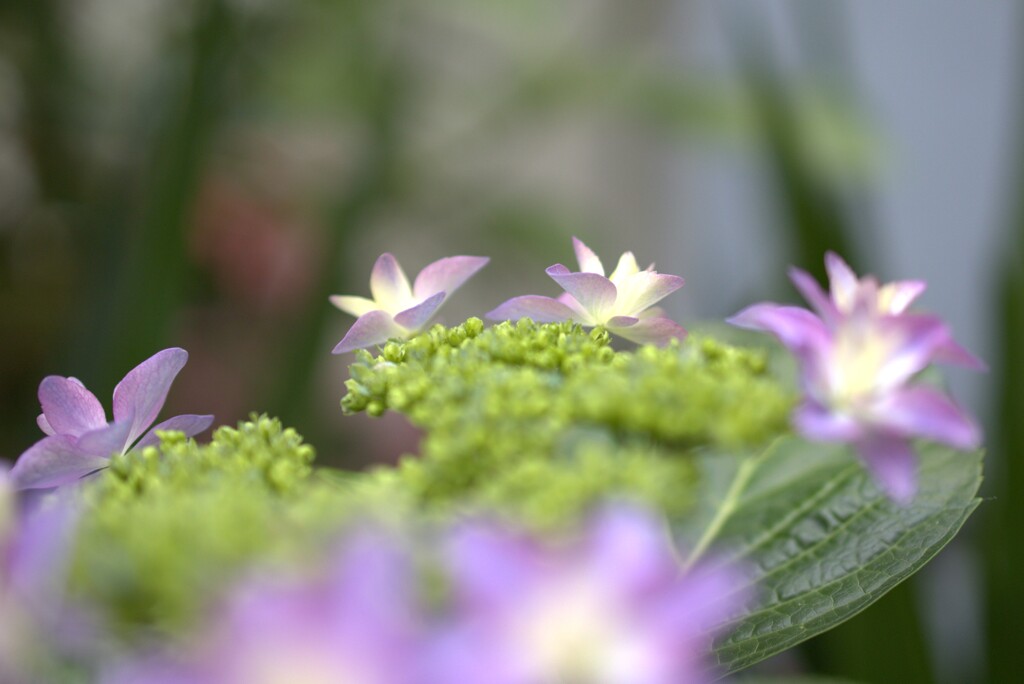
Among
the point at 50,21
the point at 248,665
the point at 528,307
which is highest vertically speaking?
the point at 50,21

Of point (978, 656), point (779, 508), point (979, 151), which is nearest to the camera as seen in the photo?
point (779, 508)

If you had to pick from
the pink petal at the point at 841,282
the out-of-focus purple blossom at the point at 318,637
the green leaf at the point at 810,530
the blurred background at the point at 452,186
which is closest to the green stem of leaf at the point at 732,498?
the green leaf at the point at 810,530

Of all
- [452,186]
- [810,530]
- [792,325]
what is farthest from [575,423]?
[452,186]

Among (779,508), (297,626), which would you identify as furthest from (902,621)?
(297,626)

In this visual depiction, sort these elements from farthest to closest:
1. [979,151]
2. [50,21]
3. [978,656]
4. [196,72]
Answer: [979,151] < [50,21] < [196,72] < [978,656]

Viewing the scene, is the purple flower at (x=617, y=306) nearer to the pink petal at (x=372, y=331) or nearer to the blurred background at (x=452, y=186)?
the pink petal at (x=372, y=331)

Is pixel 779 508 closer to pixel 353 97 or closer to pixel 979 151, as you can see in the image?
pixel 353 97

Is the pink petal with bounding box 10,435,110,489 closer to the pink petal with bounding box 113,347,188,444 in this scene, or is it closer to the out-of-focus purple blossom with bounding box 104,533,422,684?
the pink petal with bounding box 113,347,188,444

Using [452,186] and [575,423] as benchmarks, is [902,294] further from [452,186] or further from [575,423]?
[452,186]
